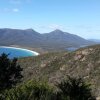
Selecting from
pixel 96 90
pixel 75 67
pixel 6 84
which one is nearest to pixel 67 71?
pixel 75 67

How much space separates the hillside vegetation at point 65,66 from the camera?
93.4 meters

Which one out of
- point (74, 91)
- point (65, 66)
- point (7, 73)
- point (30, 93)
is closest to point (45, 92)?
point (30, 93)

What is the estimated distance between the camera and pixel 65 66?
103 meters

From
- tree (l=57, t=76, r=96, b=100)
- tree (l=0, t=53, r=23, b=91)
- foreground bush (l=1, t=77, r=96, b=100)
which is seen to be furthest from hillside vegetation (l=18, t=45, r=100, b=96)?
foreground bush (l=1, t=77, r=96, b=100)

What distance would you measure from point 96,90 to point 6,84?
41.7 metres

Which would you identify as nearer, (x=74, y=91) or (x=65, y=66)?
(x=74, y=91)

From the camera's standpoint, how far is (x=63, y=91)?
28.8 metres

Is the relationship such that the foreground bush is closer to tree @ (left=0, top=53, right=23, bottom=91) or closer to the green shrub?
the green shrub

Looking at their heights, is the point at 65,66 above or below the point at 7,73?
below

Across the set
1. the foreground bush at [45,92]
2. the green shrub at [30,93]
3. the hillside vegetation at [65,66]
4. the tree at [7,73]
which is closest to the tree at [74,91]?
the foreground bush at [45,92]

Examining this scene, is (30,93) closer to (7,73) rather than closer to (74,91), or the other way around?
(74,91)

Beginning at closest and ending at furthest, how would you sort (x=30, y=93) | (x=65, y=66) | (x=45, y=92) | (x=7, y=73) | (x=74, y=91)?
(x=30, y=93)
(x=45, y=92)
(x=74, y=91)
(x=7, y=73)
(x=65, y=66)

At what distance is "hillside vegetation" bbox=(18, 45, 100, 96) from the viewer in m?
93.4

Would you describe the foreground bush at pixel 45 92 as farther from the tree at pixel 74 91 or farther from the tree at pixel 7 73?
the tree at pixel 7 73
